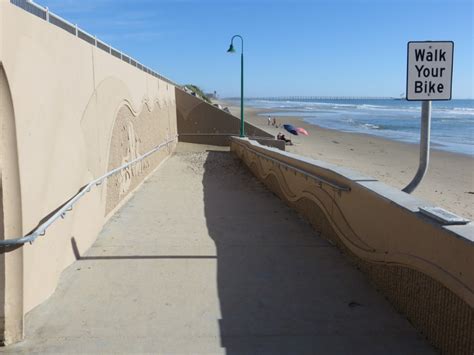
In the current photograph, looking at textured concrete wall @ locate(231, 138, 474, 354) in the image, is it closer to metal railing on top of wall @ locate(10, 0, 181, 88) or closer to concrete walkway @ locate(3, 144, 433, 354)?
concrete walkway @ locate(3, 144, 433, 354)

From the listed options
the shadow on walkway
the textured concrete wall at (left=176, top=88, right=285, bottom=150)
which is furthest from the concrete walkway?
the textured concrete wall at (left=176, top=88, right=285, bottom=150)

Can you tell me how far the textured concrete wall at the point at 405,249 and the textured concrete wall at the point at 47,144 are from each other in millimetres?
2943

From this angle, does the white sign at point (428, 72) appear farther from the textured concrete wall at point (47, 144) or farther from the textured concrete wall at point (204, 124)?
the textured concrete wall at point (204, 124)

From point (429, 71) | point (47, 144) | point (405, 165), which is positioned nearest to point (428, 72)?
point (429, 71)

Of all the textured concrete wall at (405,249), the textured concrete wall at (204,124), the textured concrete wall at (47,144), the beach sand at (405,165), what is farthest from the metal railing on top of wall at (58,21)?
the textured concrete wall at (204,124)

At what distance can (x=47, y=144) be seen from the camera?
4.50 meters

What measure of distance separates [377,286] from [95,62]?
459 cm

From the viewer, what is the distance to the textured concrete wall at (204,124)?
25.1 m

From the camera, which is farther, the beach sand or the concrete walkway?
the beach sand

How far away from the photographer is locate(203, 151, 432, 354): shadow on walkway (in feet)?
12.3

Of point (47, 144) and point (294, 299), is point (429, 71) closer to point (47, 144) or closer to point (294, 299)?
point (294, 299)

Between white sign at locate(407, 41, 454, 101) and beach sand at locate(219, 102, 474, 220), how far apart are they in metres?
6.77

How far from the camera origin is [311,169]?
7320mm

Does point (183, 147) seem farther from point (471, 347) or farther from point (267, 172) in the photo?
point (471, 347)
